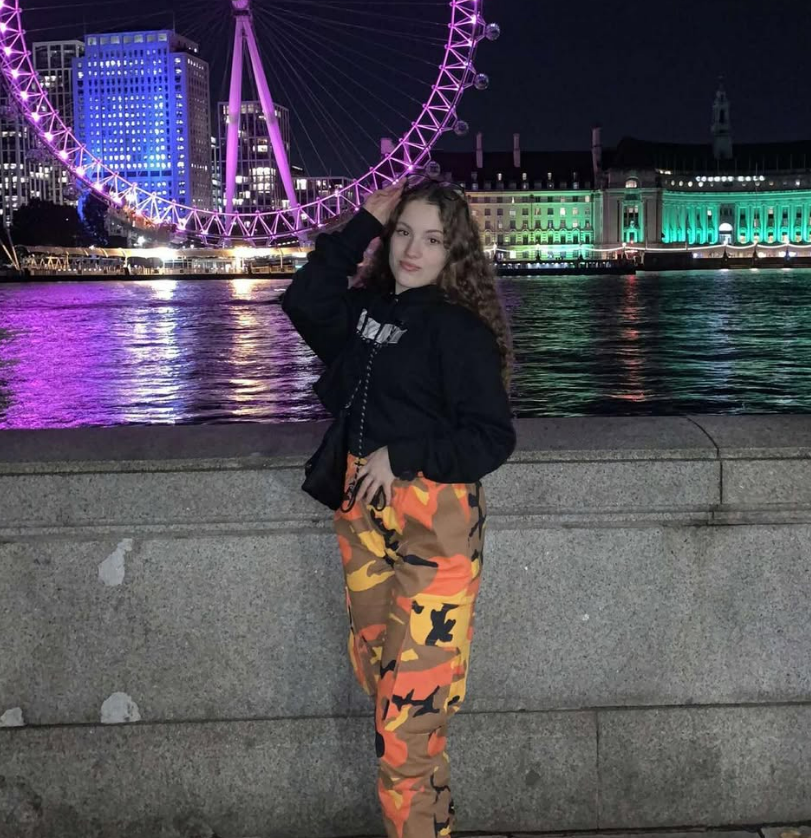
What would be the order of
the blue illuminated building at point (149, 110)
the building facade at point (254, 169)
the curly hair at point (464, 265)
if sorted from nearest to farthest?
the curly hair at point (464, 265), the blue illuminated building at point (149, 110), the building facade at point (254, 169)

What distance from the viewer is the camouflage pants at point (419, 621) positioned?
2.56 meters

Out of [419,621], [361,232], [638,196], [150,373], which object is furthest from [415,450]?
[638,196]

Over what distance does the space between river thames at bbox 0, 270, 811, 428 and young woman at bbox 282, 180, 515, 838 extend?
18.7 feet

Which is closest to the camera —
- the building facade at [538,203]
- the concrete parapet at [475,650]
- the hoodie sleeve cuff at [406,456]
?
the hoodie sleeve cuff at [406,456]

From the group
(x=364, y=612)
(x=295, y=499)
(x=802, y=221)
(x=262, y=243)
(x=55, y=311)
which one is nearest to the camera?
(x=364, y=612)

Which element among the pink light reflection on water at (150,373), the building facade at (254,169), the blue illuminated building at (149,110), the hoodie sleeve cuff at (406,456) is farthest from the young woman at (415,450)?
the building facade at (254,169)

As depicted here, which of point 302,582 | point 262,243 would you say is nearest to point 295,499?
point 302,582

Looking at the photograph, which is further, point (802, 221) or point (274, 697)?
point (802, 221)

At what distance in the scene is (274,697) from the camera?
321 centimetres

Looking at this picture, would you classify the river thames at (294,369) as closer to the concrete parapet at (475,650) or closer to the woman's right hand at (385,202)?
the concrete parapet at (475,650)

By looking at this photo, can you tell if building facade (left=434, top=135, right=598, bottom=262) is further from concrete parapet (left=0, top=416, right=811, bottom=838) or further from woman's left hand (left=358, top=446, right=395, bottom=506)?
woman's left hand (left=358, top=446, right=395, bottom=506)

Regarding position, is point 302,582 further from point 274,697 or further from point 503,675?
point 503,675

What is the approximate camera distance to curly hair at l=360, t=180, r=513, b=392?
2.70 m

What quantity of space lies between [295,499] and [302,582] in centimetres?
23
